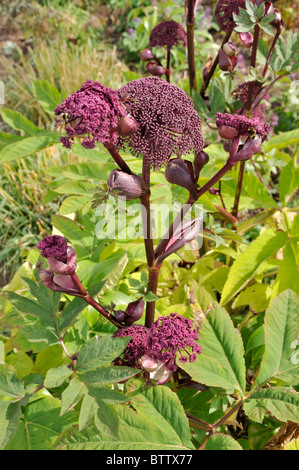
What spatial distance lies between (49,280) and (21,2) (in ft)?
16.0

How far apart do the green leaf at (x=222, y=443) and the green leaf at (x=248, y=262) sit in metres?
0.42

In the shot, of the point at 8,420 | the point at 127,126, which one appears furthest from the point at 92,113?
the point at 8,420

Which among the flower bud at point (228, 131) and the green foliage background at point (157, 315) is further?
the green foliage background at point (157, 315)

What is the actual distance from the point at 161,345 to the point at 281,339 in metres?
0.30

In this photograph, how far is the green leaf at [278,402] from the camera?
754 millimetres

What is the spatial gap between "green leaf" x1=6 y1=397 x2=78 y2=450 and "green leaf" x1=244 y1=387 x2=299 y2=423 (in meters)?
0.39

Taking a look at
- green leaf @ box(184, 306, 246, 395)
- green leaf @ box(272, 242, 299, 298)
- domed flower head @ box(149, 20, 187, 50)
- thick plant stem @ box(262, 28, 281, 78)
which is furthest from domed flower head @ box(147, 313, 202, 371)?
domed flower head @ box(149, 20, 187, 50)

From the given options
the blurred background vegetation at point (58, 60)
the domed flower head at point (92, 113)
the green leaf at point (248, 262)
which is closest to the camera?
the domed flower head at point (92, 113)

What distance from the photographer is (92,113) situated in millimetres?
528

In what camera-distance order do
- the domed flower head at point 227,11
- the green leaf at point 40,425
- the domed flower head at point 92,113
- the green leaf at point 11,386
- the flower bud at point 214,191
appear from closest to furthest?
1. the domed flower head at point 92,113
2. the green leaf at point 11,386
3. the green leaf at point 40,425
4. the domed flower head at point 227,11
5. the flower bud at point 214,191

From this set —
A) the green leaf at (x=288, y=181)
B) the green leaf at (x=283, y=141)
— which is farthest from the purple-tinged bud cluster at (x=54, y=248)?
the green leaf at (x=283, y=141)

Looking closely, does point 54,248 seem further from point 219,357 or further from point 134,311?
point 219,357

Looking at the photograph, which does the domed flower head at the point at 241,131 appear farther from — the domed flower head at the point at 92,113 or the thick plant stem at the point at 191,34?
the thick plant stem at the point at 191,34
